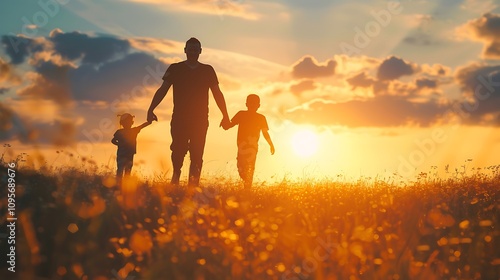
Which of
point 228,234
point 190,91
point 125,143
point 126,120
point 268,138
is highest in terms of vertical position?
point 190,91

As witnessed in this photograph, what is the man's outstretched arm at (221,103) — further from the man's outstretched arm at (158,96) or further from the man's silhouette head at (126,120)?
the man's silhouette head at (126,120)

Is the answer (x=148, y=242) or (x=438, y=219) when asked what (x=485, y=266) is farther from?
(x=148, y=242)

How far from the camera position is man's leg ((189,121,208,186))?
43.5ft

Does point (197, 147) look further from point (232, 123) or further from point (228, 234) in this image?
point (228, 234)

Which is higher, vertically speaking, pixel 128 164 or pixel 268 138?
pixel 268 138

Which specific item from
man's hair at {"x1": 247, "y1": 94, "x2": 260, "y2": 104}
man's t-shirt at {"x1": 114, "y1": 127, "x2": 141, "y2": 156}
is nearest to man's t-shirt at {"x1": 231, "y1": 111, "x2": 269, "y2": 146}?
man's hair at {"x1": 247, "y1": 94, "x2": 260, "y2": 104}

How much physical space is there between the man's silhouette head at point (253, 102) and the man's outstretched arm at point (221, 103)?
1024 mm

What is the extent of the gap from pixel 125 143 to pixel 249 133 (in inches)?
108

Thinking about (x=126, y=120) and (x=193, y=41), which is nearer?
(x=193, y=41)

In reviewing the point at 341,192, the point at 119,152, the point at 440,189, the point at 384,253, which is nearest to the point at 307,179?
the point at 341,192

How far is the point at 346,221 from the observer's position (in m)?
10.5

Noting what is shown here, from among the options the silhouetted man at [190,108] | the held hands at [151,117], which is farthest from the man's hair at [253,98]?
the held hands at [151,117]

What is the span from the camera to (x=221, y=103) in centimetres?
1402

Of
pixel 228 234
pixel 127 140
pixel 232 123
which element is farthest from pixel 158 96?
pixel 228 234
